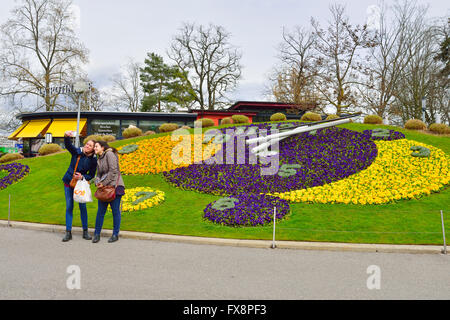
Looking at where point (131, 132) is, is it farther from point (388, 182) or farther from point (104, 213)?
point (388, 182)

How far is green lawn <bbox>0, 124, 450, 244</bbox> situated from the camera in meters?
7.32

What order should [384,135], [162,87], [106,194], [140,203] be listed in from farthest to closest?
[162,87] → [384,135] → [140,203] → [106,194]

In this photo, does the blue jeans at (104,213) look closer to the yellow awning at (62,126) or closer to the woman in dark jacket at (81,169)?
the woman in dark jacket at (81,169)

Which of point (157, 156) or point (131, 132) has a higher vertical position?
point (131, 132)

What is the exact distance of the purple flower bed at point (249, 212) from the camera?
27.3ft

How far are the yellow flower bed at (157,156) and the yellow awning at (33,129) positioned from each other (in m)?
19.0

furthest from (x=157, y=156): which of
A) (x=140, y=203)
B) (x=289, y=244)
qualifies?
(x=289, y=244)

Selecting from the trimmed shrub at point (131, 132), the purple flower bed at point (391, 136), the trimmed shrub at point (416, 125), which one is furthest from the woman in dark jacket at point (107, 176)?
the trimmed shrub at point (416, 125)

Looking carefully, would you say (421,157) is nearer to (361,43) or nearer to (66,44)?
(361,43)

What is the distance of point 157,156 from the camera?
17031 millimetres

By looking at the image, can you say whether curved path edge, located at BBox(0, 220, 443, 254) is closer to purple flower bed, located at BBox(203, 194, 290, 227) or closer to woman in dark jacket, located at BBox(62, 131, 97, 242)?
woman in dark jacket, located at BBox(62, 131, 97, 242)

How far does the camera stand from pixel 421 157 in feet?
46.7

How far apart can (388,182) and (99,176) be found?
396 inches
